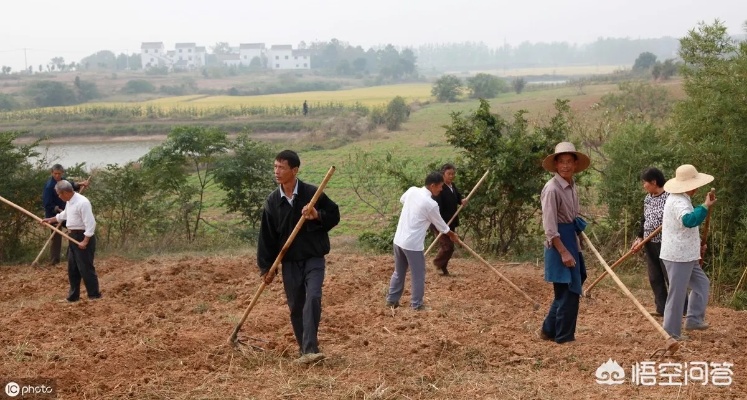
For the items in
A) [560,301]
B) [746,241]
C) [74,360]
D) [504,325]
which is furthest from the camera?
[746,241]

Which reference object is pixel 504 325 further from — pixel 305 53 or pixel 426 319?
pixel 305 53

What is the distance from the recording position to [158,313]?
27.7ft

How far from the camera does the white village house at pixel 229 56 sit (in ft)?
478

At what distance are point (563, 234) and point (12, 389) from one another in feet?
14.1

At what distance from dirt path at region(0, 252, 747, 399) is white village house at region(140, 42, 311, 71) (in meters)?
135

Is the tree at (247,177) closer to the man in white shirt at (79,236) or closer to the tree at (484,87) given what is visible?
the man in white shirt at (79,236)

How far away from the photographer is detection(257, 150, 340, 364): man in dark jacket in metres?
6.14

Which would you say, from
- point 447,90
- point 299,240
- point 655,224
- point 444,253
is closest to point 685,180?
point 655,224

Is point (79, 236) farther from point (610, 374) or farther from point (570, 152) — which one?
point (610, 374)

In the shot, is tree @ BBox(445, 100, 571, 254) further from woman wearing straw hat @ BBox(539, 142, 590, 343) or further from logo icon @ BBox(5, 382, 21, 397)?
logo icon @ BBox(5, 382, 21, 397)

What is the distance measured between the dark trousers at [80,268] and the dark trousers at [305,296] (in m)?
3.99

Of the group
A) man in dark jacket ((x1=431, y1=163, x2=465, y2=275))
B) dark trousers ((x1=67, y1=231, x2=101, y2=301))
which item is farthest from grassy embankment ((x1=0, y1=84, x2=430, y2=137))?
dark trousers ((x1=67, y1=231, x2=101, y2=301))

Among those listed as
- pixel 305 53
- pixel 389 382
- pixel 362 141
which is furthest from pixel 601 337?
pixel 305 53

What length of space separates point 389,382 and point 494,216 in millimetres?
7598
